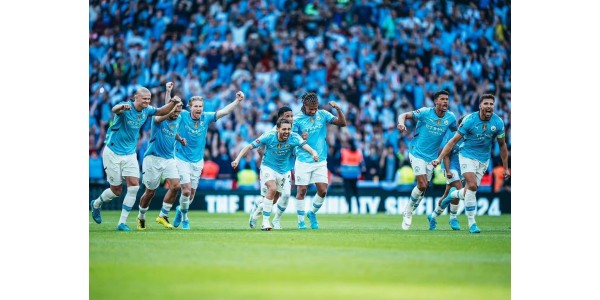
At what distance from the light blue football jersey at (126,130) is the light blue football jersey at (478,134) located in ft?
13.5

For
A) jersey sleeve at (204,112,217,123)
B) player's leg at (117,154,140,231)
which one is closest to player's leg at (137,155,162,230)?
player's leg at (117,154,140,231)

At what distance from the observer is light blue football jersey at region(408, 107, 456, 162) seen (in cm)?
1380

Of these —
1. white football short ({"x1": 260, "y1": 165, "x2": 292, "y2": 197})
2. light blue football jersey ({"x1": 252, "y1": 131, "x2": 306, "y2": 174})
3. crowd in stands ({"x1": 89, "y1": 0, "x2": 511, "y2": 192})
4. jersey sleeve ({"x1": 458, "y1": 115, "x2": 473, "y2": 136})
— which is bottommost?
white football short ({"x1": 260, "y1": 165, "x2": 292, "y2": 197})

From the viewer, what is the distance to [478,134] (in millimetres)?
12836

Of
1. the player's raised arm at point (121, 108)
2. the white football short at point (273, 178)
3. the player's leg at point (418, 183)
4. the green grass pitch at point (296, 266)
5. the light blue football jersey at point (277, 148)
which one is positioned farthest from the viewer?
the player's leg at point (418, 183)

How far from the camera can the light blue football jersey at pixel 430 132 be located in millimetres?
13805

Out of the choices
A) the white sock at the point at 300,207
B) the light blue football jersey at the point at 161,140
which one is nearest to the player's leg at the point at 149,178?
the light blue football jersey at the point at 161,140

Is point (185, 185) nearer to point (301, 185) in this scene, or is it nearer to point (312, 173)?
point (301, 185)

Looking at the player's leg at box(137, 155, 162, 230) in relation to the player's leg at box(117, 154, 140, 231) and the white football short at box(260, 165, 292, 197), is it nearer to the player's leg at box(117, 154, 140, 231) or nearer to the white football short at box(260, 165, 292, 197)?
the player's leg at box(117, 154, 140, 231)

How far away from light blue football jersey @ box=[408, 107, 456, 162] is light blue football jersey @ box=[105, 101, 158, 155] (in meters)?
3.78

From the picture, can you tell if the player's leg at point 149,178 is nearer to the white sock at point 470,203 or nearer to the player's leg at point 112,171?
the player's leg at point 112,171

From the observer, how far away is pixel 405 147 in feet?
67.6
